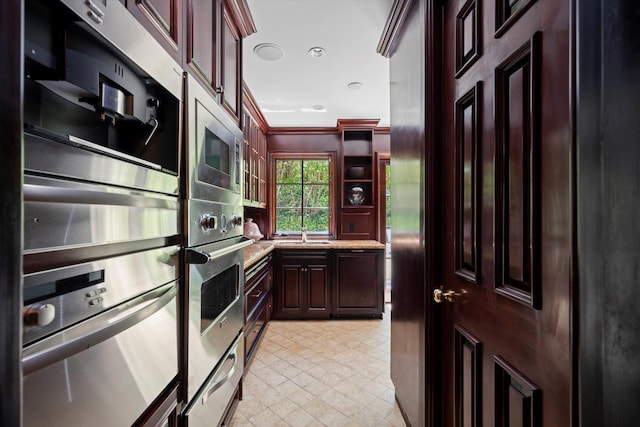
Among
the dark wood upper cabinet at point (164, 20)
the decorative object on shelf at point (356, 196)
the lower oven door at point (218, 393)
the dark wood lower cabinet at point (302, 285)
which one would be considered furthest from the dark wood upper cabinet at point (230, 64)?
the decorative object on shelf at point (356, 196)

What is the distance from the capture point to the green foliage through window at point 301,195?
4570 mm

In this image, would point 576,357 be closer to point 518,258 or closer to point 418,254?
point 518,258

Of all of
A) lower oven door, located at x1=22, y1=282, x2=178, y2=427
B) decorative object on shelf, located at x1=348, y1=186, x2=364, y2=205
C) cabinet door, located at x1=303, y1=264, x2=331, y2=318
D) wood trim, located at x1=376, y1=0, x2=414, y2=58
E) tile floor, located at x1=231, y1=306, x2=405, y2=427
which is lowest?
tile floor, located at x1=231, y1=306, x2=405, y2=427

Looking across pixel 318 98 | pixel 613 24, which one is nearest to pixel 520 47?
pixel 613 24

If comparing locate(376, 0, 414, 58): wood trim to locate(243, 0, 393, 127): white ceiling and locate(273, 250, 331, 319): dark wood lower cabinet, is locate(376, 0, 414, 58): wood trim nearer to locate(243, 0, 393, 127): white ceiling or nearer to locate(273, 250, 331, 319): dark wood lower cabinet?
locate(243, 0, 393, 127): white ceiling

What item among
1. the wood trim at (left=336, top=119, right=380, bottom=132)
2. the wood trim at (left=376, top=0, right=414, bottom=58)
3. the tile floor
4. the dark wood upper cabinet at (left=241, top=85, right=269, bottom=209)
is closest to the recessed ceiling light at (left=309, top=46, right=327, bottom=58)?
the wood trim at (left=376, top=0, right=414, bottom=58)

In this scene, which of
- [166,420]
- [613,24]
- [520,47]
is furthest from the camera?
[166,420]

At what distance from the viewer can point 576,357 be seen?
0.57m

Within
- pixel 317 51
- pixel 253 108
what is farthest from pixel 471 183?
pixel 253 108

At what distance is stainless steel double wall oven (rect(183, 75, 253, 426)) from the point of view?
119 cm

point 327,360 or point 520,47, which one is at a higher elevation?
point 520,47

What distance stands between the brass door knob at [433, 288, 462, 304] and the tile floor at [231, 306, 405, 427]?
3.41ft

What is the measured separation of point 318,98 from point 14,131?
3.32 meters

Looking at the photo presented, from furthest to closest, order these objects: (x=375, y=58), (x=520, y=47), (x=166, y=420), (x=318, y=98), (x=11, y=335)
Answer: (x=318, y=98) < (x=375, y=58) < (x=166, y=420) < (x=520, y=47) < (x=11, y=335)
